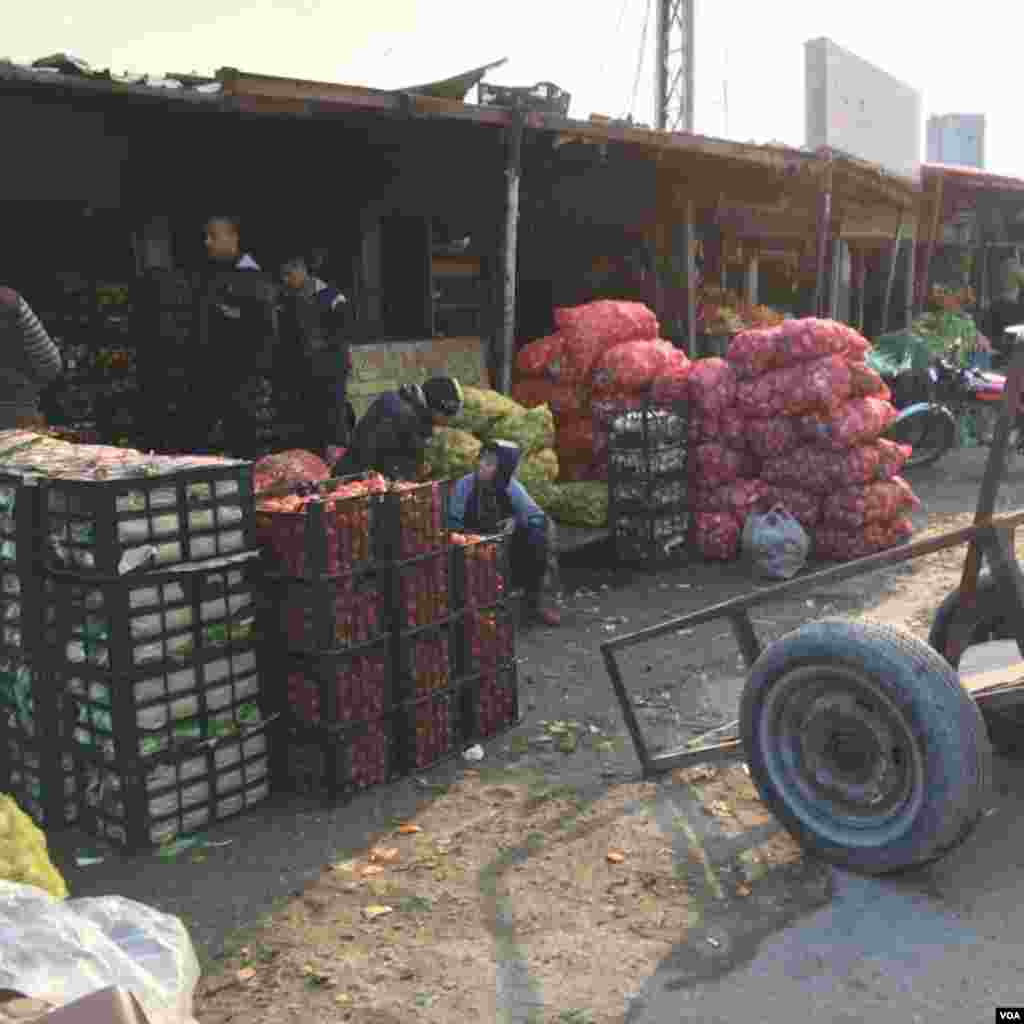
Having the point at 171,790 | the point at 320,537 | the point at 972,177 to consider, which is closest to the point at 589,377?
the point at 320,537

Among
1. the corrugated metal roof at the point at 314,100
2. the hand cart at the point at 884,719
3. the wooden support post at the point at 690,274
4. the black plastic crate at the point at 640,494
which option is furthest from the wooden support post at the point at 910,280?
the hand cart at the point at 884,719

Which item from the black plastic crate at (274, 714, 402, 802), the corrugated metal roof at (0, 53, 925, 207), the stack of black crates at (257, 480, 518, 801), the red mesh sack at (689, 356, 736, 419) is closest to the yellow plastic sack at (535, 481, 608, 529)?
the red mesh sack at (689, 356, 736, 419)

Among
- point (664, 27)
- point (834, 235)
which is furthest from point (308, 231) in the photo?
point (664, 27)

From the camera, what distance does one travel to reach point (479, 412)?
9117 mm

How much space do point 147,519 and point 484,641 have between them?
185 cm

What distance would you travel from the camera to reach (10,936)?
250cm

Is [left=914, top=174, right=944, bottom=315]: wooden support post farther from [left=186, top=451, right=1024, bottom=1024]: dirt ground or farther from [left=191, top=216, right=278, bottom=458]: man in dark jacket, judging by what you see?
[left=186, top=451, right=1024, bottom=1024]: dirt ground

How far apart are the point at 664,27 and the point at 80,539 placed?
2582cm

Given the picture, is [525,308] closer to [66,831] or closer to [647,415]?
[647,415]

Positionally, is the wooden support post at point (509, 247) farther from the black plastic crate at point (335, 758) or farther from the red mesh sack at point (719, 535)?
the black plastic crate at point (335, 758)

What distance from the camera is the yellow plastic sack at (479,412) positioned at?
907cm

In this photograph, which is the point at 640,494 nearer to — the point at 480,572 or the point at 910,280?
the point at 480,572

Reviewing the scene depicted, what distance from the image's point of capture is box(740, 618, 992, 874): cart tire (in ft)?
12.3

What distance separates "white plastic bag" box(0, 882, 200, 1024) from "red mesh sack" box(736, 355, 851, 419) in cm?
724
